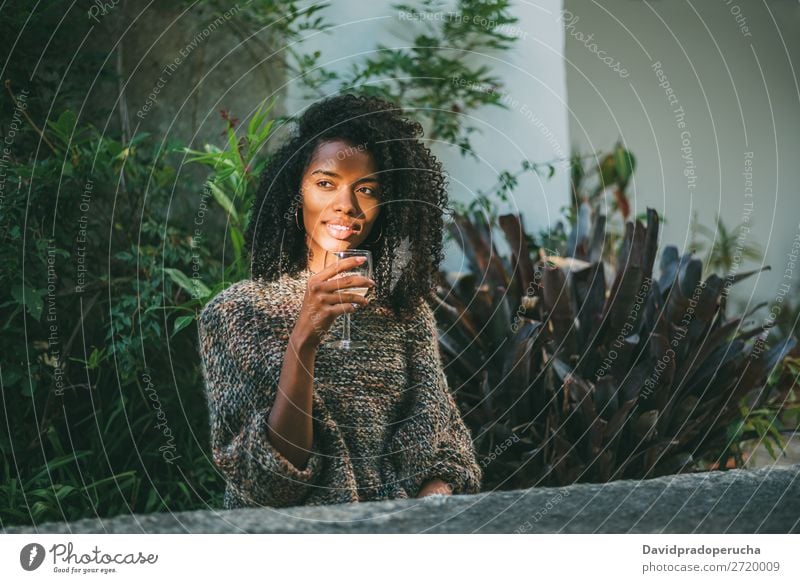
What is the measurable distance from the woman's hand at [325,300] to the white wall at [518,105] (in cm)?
123

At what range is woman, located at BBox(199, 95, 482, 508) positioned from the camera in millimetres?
1717

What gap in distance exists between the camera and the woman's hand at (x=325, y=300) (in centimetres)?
Result: 162

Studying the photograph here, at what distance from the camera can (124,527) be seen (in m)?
1.70

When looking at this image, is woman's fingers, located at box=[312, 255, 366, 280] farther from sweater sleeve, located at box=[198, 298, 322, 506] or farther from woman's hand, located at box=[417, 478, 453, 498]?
woman's hand, located at box=[417, 478, 453, 498]

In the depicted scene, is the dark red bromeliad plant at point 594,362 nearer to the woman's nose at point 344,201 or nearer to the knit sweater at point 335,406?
the knit sweater at point 335,406

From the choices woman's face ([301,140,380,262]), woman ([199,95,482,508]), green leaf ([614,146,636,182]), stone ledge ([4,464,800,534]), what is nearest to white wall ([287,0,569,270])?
green leaf ([614,146,636,182])

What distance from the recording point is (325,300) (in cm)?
162

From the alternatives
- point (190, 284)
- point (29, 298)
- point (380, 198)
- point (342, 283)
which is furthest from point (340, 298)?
point (29, 298)

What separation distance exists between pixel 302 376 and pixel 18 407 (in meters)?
1.19

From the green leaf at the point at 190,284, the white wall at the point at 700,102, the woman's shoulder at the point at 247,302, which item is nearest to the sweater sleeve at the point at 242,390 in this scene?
the woman's shoulder at the point at 247,302

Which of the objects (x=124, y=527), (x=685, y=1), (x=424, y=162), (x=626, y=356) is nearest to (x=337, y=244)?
(x=424, y=162)

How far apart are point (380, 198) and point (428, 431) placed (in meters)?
0.49

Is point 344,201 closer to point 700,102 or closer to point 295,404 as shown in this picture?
point 295,404
